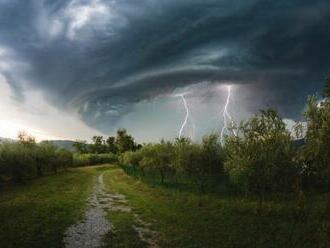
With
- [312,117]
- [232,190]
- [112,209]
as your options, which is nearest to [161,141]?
[232,190]

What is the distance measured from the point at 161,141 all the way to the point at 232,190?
3083 centimetres

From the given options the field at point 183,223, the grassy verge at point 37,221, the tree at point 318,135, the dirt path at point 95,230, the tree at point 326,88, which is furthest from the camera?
the tree at point 326,88

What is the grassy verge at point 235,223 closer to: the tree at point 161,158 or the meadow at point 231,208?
the meadow at point 231,208

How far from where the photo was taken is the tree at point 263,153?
107 feet

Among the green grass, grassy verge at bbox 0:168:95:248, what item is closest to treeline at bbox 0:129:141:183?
grassy verge at bbox 0:168:95:248

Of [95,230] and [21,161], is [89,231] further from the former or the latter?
[21,161]

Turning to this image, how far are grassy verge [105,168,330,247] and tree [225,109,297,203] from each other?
10.4 feet

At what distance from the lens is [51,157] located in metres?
106

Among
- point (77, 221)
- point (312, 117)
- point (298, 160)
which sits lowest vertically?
point (77, 221)

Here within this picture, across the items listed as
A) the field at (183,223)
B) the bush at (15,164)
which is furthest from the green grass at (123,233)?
the bush at (15,164)

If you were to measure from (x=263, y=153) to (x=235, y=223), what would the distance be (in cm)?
760

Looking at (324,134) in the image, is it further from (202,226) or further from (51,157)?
(51,157)

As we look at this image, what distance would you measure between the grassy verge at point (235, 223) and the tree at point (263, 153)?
318 cm

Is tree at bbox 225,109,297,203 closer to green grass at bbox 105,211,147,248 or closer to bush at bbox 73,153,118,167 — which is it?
green grass at bbox 105,211,147,248
